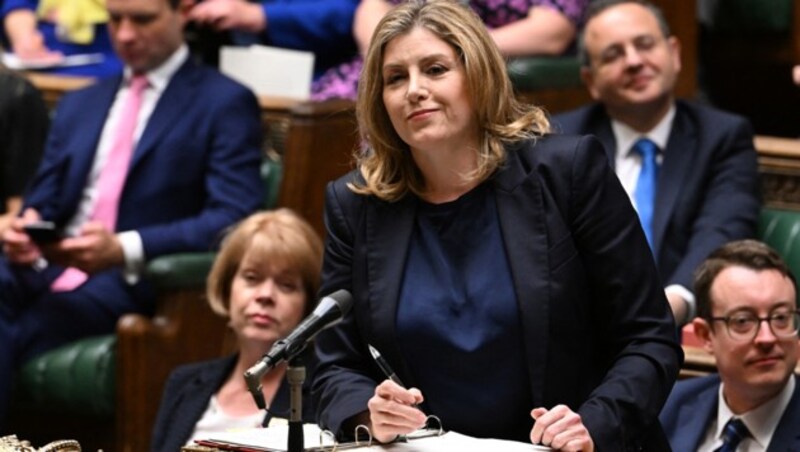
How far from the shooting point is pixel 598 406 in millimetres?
2461

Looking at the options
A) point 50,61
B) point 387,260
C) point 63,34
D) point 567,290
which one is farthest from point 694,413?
point 63,34

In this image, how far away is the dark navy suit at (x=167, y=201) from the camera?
167 inches

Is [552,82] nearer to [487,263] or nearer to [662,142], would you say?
[662,142]

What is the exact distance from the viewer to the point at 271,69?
484 centimetres

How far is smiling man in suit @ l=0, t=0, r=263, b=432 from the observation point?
421 centimetres

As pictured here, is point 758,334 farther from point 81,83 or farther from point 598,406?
point 81,83

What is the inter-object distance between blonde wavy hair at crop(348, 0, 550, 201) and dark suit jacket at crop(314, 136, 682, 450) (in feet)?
0.10

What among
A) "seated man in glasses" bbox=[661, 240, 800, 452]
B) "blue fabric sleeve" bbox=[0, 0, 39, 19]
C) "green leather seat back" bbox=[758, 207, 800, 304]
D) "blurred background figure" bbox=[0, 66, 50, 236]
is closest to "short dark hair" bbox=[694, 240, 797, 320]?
"seated man in glasses" bbox=[661, 240, 800, 452]

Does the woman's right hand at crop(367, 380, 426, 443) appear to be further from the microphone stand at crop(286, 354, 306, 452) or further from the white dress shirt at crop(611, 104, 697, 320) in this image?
the white dress shirt at crop(611, 104, 697, 320)

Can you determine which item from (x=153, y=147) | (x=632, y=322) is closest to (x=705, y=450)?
(x=632, y=322)

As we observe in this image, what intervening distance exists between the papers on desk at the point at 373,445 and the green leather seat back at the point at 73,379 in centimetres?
167

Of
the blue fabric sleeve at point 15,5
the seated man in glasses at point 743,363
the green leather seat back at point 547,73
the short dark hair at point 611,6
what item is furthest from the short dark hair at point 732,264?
the blue fabric sleeve at point 15,5

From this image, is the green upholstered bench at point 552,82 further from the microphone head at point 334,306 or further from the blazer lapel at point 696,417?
the microphone head at point 334,306

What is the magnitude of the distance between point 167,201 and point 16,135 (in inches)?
21.9
